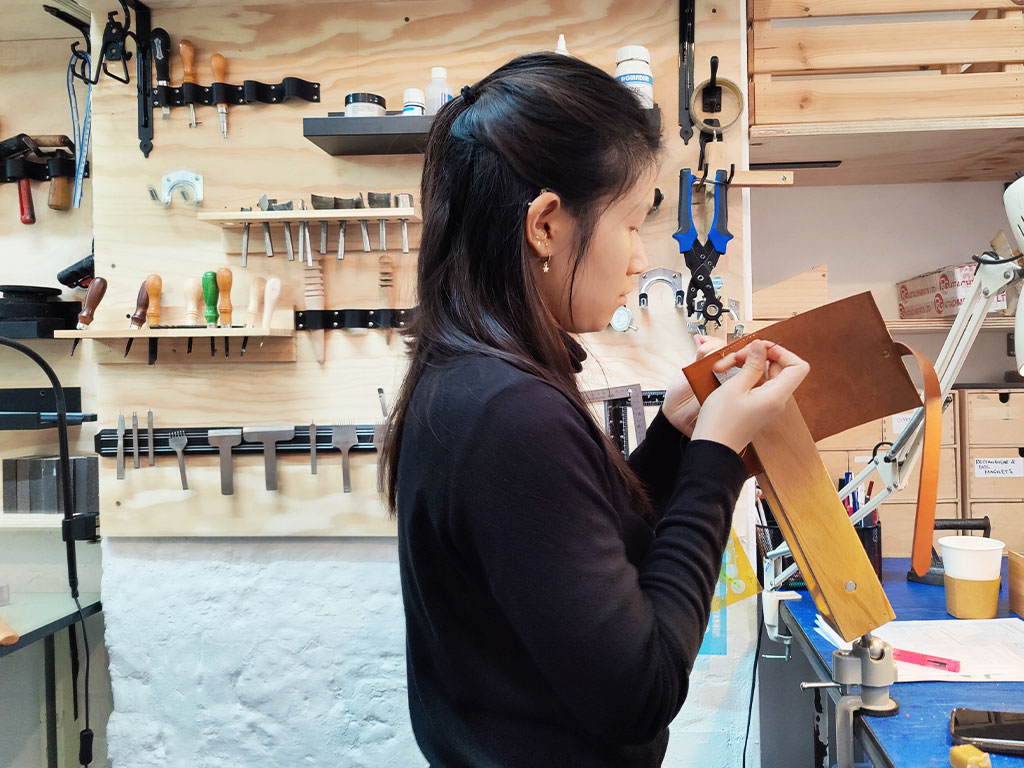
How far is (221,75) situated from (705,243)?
129cm

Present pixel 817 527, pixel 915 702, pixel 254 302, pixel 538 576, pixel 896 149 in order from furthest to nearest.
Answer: pixel 896 149
pixel 254 302
pixel 915 702
pixel 817 527
pixel 538 576

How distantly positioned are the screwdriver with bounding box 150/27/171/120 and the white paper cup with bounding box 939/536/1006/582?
2.14 meters

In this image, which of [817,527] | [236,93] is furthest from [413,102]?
[817,527]

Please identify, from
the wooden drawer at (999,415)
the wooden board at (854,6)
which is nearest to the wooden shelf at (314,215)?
the wooden board at (854,6)

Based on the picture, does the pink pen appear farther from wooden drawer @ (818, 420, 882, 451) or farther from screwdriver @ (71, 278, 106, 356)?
screwdriver @ (71, 278, 106, 356)

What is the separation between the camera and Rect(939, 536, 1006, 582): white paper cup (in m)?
1.53

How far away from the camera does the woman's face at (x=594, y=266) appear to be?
76 centimetres

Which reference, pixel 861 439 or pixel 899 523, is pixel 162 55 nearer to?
pixel 861 439

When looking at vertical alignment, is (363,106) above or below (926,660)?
above

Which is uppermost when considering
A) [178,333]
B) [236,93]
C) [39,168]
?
[236,93]

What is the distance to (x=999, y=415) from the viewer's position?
213cm

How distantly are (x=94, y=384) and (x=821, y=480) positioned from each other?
209 centimetres

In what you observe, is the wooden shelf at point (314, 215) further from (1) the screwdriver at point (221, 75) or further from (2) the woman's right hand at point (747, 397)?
(2) the woman's right hand at point (747, 397)

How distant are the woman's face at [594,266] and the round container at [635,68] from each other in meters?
1.04
